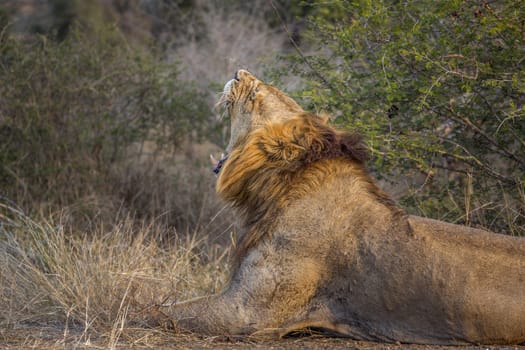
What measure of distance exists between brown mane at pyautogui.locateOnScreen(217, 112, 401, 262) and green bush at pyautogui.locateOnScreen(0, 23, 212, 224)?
4345 mm

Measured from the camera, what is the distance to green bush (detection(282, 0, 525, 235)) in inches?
241

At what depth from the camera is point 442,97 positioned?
6492mm

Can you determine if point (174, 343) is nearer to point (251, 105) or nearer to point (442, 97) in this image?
point (251, 105)

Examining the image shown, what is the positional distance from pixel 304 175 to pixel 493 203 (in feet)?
8.30

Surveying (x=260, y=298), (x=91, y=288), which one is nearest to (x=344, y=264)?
(x=260, y=298)

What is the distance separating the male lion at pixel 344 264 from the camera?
4.05 metres

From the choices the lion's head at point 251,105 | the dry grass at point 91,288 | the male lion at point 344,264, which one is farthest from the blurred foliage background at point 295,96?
the male lion at point 344,264

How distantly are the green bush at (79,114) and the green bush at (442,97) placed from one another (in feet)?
8.52

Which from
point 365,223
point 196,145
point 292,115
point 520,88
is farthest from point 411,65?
point 196,145

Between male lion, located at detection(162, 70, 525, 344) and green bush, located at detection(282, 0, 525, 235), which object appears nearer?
male lion, located at detection(162, 70, 525, 344)

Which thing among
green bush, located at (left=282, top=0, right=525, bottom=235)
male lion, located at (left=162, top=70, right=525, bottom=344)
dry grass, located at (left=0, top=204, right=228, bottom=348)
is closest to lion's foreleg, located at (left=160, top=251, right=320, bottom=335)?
male lion, located at (left=162, top=70, right=525, bottom=344)

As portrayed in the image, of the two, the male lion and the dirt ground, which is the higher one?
the male lion

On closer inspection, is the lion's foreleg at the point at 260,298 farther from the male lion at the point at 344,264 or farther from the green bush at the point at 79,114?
the green bush at the point at 79,114

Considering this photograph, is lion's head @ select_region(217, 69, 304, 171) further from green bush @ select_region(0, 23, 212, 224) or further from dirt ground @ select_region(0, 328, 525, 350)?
green bush @ select_region(0, 23, 212, 224)
